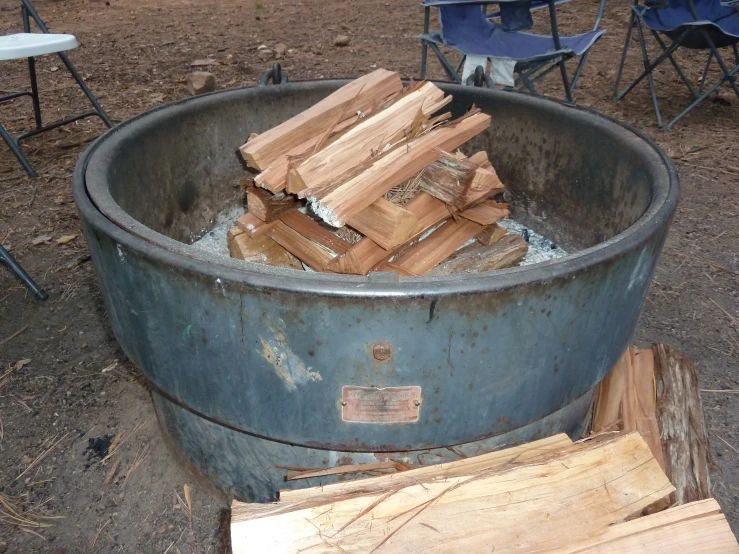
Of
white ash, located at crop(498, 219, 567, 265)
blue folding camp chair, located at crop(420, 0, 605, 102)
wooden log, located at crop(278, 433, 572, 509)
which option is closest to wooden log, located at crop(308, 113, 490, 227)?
white ash, located at crop(498, 219, 567, 265)

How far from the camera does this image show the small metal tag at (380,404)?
134 cm

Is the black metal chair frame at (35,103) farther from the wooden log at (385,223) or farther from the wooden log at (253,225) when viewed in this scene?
the wooden log at (385,223)

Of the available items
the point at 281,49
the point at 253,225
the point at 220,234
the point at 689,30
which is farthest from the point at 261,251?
the point at 281,49

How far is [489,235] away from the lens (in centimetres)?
208

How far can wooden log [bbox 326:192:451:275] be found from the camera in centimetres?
172

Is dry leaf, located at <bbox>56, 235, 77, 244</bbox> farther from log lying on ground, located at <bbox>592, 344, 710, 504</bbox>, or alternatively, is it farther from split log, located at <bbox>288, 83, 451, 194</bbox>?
log lying on ground, located at <bbox>592, 344, 710, 504</bbox>

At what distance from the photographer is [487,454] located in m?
1.55

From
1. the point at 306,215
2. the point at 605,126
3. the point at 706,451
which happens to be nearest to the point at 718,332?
the point at 706,451

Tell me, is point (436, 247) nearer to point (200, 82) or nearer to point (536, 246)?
point (536, 246)

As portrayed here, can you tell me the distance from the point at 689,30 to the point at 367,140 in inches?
151

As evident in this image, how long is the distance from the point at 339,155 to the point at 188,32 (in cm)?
675

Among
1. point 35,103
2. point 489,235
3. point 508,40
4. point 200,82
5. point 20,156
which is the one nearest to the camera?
point 489,235

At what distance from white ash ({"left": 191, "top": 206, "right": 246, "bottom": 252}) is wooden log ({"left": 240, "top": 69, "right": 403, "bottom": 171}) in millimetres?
534

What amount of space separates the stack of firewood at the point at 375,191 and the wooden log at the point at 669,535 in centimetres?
83
